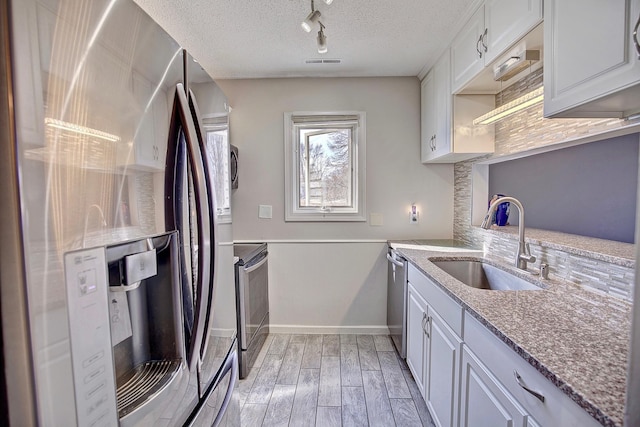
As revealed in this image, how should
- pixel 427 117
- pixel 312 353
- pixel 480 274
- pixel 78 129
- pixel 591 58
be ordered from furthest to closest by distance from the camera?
pixel 427 117 → pixel 312 353 → pixel 480 274 → pixel 591 58 → pixel 78 129

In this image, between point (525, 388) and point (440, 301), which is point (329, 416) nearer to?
point (440, 301)

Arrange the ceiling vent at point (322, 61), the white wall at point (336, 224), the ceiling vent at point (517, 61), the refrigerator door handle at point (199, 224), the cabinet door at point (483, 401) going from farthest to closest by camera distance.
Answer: the white wall at point (336, 224), the ceiling vent at point (322, 61), the ceiling vent at point (517, 61), the cabinet door at point (483, 401), the refrigerator door handle at point (199, 224)

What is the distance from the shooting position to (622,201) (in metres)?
1.54

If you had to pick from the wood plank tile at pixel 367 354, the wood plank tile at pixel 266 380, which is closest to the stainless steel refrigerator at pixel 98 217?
the wood plank tile at pixel 266 380

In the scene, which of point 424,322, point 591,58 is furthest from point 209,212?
point 424,322

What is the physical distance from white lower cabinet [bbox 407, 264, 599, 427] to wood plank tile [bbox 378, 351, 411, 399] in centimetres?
17

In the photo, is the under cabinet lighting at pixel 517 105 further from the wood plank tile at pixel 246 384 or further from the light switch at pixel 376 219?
the wood plank tile at pixel 246 384

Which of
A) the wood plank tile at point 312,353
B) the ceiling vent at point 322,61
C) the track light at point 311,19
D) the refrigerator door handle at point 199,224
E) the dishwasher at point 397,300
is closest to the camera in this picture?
the refrigerator door handle at point 199,224

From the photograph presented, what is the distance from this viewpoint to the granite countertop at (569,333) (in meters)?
0.66

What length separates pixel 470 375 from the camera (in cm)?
118

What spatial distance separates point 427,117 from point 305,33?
4.23ft

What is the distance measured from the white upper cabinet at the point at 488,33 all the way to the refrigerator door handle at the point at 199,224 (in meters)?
1.47

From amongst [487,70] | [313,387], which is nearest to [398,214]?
[487,70]

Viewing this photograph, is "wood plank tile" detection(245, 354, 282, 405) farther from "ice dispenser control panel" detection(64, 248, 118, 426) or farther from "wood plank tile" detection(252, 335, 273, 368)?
"ice dispenser control panel" detection(64, 248, 118, 426)
